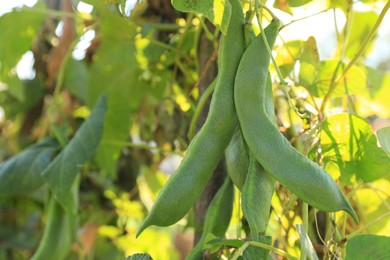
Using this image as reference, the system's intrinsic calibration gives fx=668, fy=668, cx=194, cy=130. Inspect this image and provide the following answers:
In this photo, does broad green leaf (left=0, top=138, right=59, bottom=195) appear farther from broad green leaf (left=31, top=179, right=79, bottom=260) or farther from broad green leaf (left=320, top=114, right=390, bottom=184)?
broad green leaf (left=320, top=114, right=390, bottom=184)

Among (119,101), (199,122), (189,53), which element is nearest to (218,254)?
(199,122)

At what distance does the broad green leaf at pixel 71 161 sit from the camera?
3.47ft

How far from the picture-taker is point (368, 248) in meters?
0.71

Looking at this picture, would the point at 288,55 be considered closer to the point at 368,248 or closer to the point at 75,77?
the point at 368,248

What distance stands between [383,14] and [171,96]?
526mm

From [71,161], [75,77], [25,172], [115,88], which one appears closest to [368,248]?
[71,161]

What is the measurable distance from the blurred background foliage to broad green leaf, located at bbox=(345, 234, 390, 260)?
0.27 ft

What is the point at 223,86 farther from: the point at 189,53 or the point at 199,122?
the point at 189,53

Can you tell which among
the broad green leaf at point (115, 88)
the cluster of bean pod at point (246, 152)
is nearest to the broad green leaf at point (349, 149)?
the cluster of bean pod at point (246, 152)

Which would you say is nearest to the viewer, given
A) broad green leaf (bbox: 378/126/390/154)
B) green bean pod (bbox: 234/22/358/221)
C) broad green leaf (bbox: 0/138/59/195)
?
green bean pod (bbox: 234/22/358/221)

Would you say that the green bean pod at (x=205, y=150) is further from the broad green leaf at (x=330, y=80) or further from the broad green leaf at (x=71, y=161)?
the broad green leaf at (x=71, y=161)

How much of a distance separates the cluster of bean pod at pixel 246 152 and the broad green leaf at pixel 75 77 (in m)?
0.86

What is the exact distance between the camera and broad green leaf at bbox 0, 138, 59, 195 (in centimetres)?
118

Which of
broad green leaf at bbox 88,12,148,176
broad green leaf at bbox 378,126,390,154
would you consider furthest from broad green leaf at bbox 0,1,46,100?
broad green leaf at bbox 378,126,390,154
